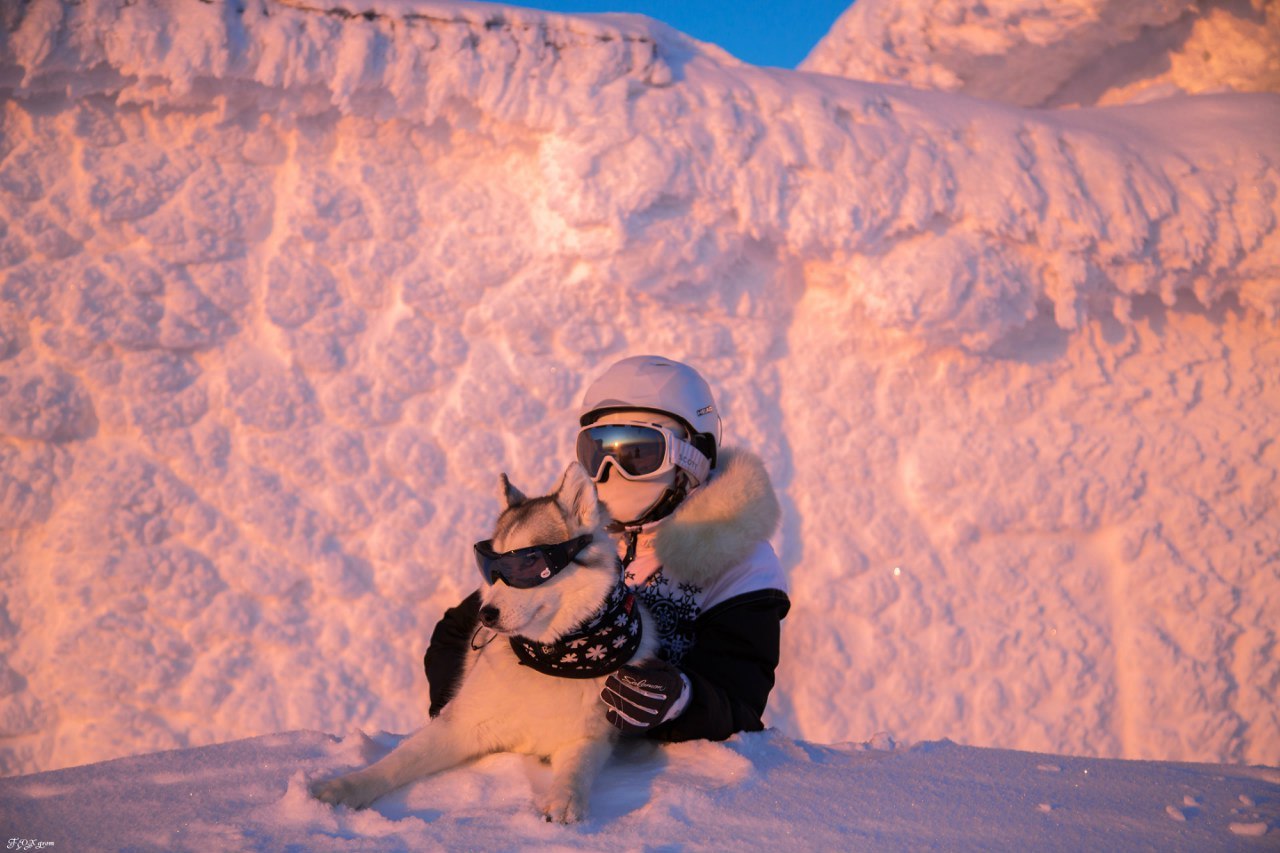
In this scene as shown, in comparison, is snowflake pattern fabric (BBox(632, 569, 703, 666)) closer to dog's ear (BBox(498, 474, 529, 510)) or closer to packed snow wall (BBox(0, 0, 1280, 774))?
dog's ear (BBox(498, 474, 529, 510))

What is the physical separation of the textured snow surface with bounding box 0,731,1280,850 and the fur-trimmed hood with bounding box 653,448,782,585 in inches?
15.2

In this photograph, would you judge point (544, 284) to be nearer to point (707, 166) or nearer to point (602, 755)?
point (707, 166)

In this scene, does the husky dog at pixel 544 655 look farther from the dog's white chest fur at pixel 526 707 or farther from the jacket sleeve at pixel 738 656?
the jacket sleeve at pixel 738 656

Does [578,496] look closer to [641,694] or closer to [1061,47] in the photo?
[641,694]

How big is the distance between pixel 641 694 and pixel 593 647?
14cm

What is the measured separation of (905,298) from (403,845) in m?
3.45

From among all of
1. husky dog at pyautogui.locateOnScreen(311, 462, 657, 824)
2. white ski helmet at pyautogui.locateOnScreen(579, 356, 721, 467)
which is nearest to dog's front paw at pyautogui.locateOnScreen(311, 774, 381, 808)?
husky dog at pyautogui.locateOnScreen(311, 462, 657, 824)

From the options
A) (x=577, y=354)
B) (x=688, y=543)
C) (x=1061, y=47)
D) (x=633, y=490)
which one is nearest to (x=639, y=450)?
(x=633, y=490)

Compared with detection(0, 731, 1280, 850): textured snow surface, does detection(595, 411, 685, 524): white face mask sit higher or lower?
higher

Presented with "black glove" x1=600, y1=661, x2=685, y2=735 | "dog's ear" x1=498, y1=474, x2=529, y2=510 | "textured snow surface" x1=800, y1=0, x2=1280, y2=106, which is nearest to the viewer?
"black glove" x1=600, y1=661, x2=685, y2=735

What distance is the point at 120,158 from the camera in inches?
150

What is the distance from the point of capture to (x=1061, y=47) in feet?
19.1

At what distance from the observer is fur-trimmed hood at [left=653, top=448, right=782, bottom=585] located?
2.18m

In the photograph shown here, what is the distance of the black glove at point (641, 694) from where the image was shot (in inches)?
69.9
